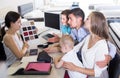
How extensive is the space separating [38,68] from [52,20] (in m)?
1.38

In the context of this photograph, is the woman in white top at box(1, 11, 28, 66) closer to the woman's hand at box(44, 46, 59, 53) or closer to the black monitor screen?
the woman's hand at box(44, 46, 59, 53)

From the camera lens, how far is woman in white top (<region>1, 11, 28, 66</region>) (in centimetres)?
191

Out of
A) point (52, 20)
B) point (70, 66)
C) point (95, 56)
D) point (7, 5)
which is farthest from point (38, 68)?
point (7, 5)

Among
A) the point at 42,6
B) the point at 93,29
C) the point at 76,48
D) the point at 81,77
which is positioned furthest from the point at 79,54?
the point at 42,6

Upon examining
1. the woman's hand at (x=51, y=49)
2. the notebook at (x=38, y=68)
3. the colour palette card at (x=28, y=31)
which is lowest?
the woman's hand at (x=51, y=49)

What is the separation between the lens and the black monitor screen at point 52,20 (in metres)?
2.66

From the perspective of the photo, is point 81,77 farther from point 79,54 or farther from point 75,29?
point 75,29

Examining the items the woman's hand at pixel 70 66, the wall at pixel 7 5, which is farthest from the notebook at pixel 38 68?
the wall at pixel 7 5

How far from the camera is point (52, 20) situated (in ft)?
9.04

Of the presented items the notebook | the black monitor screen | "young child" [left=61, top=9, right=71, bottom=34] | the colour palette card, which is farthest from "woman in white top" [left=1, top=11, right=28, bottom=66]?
the black monitor screen

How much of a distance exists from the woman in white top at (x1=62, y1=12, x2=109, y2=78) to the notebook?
16 centimetres

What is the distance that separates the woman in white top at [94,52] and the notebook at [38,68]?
0.16 metres

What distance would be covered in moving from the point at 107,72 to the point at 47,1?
288 cm

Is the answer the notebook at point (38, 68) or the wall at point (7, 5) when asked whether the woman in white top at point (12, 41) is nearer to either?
the notebook at point (38, 68)
